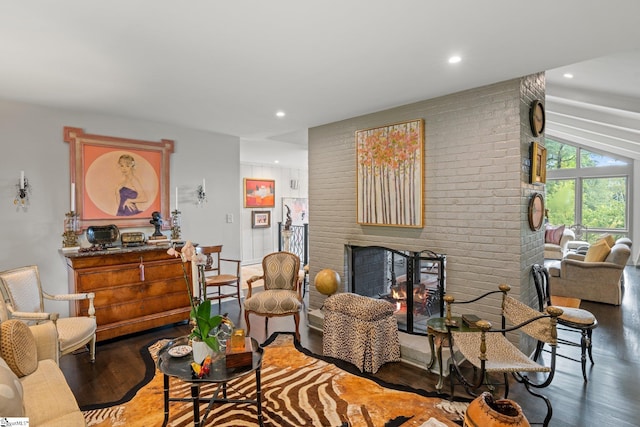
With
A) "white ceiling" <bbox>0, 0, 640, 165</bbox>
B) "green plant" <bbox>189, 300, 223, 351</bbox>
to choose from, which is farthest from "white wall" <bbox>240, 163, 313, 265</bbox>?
"green plant" <bbox>189, 300, 223, 351</bbox>

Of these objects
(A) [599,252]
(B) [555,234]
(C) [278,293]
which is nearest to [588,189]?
(B) [555,234]

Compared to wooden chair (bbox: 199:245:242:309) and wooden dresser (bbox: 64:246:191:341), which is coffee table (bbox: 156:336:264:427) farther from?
wooden chair (bbox: 199:245:242:309)

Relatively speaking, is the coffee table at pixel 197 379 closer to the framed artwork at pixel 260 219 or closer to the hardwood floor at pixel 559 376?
the hardwood floor at pixel 559 376

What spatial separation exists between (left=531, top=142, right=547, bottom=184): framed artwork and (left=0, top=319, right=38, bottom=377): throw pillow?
396 cm

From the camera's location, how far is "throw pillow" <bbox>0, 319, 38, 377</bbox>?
2.01 m

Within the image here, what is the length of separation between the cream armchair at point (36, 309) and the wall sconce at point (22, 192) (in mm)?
850

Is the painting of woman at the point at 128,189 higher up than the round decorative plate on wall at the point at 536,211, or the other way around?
the painting of woman at the point at 128,189

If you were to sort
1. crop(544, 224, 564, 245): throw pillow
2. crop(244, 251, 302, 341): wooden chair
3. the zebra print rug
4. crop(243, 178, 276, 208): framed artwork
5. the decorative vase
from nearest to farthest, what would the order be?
the decorative vase, the zebra print rug, crop(244, 251, 302, 341): wooden chair, crop(243, 178, 276, 208): framed artwork, crop(544, 224, 564, 245): throw pillow

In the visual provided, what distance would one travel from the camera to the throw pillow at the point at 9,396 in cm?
145

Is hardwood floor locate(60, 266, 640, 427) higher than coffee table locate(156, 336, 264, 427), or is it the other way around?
coffee table locate(156, 336, 264, 427)

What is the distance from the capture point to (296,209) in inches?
362

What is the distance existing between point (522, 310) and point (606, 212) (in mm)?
8006

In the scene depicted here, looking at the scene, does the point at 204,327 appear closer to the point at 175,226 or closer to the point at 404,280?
the point at 404,280

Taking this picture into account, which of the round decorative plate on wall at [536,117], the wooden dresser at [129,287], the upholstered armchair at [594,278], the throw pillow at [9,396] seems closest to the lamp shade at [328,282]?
the wooden dresser at [129,287]
